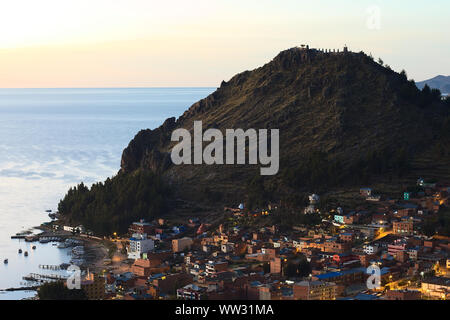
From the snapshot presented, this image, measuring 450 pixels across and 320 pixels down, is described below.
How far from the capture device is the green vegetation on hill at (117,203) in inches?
1748

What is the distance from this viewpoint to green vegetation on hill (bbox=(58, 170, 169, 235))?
44406 mm

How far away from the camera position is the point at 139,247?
38031 mm

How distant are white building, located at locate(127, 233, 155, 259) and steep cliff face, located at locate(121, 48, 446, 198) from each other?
9.63 meters

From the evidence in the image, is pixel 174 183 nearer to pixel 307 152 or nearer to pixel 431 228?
pixel 307 152

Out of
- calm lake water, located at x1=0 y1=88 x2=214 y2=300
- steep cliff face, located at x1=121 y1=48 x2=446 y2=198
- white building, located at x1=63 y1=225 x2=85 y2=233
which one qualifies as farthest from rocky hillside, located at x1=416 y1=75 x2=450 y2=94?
white building, located at x1=63 y1=225 x2=85 y2=233

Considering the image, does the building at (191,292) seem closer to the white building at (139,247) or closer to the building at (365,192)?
the white building at (139,247)

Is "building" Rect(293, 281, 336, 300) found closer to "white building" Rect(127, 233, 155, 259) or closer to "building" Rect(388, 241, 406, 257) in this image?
"building" Rect(388, 241, 406, 257)

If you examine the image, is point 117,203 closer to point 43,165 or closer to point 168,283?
point 168,283

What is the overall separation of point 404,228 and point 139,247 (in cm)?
1340

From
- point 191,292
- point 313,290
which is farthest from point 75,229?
point 313,290

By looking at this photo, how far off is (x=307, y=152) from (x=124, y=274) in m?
20.6

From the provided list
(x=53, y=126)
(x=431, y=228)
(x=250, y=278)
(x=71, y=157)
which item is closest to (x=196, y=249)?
(x=250, y=278)

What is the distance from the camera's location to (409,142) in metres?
48.9
